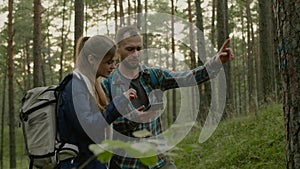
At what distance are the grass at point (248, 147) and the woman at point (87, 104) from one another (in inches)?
124

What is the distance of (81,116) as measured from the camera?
2545 mm

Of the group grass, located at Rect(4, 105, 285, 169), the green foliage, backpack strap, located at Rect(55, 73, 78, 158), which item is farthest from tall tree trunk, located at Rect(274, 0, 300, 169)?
grass, located at Rect(4, 105, 285, 169)

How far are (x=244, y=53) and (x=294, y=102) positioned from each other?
42643 millimetres

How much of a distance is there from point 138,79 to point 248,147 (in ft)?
12.1

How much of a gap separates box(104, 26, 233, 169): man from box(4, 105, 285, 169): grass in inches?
87.3

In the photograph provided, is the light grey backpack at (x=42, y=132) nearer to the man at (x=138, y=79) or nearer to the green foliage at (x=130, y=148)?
the man at (x=138, y=79)

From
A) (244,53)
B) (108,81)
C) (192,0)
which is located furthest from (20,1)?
(108,81)

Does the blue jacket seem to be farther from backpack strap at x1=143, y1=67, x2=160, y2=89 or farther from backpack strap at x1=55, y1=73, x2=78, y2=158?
backpack strap at x1=143, y1=67, x2=160, y2=89

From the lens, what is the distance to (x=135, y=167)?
3.55 m

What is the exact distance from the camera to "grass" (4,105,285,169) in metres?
6.01

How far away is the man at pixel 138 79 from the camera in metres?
3.53

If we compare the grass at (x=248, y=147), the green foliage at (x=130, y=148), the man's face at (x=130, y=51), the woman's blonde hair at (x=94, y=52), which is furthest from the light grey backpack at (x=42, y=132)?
the grass at (x=248, y=147)

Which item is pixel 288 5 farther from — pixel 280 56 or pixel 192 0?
pixel 192 0

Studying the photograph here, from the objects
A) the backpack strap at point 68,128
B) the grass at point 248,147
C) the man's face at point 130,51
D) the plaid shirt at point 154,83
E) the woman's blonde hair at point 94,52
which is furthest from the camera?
the grass at point 248,147
